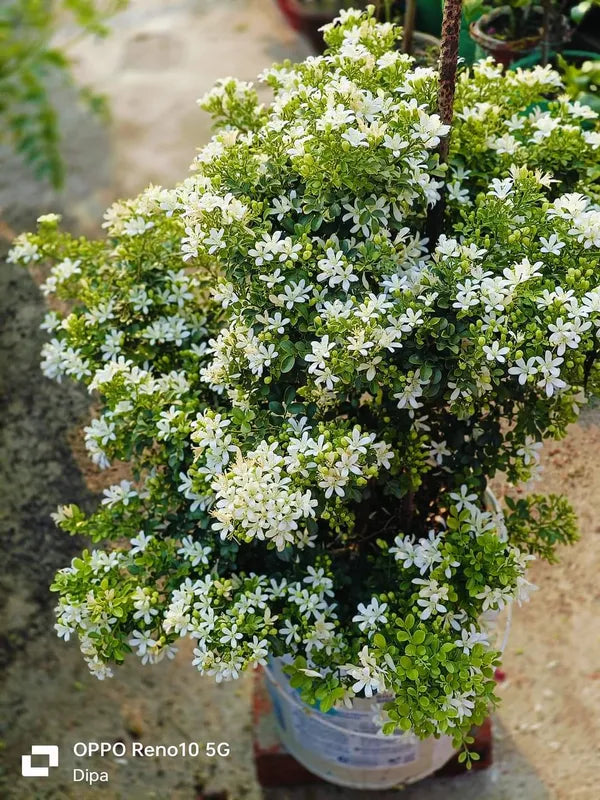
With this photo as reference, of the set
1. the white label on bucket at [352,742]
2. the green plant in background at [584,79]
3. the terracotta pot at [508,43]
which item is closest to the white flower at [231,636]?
the white label on bucket at [352,742]

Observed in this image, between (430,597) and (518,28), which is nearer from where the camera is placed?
(430,597)

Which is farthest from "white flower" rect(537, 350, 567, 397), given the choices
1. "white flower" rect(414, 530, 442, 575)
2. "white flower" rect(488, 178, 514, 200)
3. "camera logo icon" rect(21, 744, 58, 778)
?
"camera logo icon" rect(21, 744, 58, 778)

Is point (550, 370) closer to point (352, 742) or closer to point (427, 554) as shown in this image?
point (427, 554)

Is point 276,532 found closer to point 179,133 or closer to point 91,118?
point 179,133

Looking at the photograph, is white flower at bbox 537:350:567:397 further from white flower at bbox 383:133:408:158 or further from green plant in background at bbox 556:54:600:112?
green plant in background at bbox 556:54:600:112

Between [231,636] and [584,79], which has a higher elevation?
[584,79]

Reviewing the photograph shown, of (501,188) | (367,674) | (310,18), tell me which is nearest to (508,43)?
(310,18)

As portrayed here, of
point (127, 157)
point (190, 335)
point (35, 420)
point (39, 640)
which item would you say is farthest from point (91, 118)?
point (190, 335)

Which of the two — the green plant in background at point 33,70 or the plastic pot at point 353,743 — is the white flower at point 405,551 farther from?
the green plant in background at point 33,70
